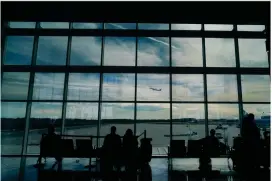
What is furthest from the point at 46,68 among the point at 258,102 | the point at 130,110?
the point at 258,102

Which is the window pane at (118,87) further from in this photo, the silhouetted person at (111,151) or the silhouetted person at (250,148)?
the silhouetted person at (250,148)

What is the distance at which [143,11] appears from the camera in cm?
652

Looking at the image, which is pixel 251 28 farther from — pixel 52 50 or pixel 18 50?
pixel 18 50

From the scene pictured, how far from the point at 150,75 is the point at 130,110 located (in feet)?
5.13

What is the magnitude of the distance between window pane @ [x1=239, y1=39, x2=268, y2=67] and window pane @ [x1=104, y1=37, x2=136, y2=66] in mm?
4294

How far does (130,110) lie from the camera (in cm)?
863

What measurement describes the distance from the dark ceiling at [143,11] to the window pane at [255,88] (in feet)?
9.02

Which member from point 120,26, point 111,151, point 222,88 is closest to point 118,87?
point 120,26

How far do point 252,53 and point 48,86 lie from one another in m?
8.09

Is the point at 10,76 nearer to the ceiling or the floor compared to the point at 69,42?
nearer to the floor

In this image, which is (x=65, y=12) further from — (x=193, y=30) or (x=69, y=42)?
(x=193, y=30)

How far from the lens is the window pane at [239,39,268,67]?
28.8 feet

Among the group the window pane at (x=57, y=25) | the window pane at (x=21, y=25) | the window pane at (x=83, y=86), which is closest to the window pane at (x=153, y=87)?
the window pane at (x=83, y=86)

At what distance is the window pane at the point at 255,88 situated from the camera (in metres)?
8.62
